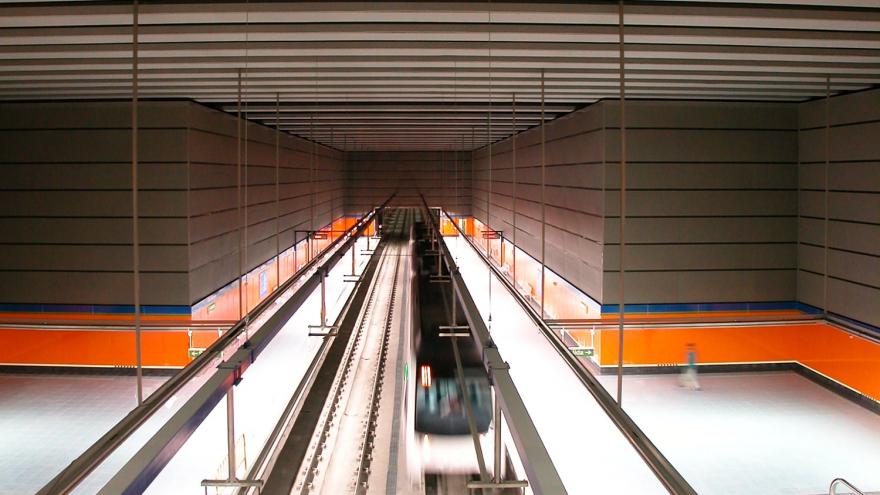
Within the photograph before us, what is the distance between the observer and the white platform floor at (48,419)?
5039mm

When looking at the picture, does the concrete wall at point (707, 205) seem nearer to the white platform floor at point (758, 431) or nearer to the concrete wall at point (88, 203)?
the white platform floor at point (758, 431)

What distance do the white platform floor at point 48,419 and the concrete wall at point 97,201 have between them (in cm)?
212

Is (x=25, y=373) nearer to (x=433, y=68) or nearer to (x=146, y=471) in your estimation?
(x=433, y=68)

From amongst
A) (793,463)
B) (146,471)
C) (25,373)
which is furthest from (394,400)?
(793,463)

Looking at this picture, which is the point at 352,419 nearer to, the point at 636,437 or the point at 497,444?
the point at 497,444

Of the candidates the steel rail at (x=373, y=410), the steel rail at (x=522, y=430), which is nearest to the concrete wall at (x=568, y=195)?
→ the steel rail at (x=373, y=410)

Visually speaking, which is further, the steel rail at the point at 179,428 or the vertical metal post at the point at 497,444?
the vertical metal post at the point at 497,444

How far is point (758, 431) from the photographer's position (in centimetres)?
635

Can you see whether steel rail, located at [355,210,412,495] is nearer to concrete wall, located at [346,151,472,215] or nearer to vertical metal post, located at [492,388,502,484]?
vertical metal post, located at [492,388,502,484]

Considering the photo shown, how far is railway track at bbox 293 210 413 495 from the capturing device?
3.33 metres

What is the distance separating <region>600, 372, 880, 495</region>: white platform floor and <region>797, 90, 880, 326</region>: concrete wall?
1.36 m

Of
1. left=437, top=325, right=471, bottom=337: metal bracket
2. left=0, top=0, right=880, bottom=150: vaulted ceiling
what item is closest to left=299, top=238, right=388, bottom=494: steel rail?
left=437, top=325, right=471, bottom=337: metal bracket

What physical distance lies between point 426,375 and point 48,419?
4028 millimetres

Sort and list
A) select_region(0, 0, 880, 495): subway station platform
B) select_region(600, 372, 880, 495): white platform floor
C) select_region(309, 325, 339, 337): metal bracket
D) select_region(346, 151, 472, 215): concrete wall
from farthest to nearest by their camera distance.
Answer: select_region(346, 151, 472, 215): concrete wall, select_region(600, 372, 880, 495): white platform floor, select_region(309, 325, 339, 337): metal bracket, select_region(0, 0, 880, 495): subway station platform
